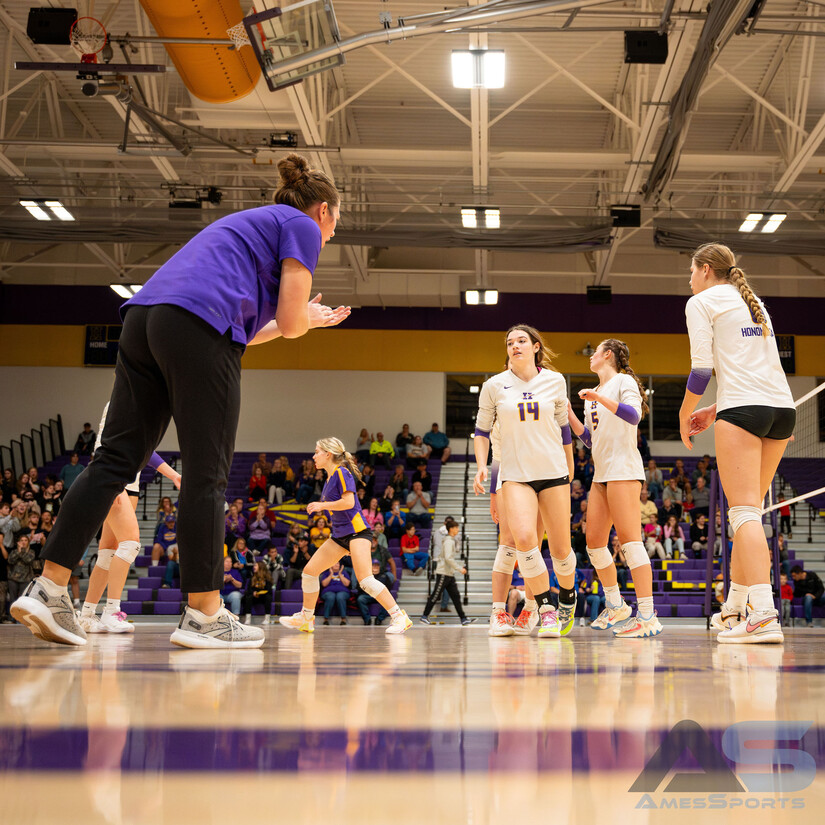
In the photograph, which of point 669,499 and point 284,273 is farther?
point 669,499

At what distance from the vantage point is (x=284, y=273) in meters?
2.92

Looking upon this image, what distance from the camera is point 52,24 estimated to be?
973 cm

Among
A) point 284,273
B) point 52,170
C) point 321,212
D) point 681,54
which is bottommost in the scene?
point 284,273

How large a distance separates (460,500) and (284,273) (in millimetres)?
17665

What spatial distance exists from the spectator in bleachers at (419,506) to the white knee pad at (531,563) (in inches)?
497

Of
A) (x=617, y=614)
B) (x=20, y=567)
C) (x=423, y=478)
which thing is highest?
(x=423, y=478)

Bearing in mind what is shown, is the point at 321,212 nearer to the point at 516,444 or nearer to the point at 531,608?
the point at 516,444

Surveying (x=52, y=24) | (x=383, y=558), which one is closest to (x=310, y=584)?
(x=383, y=558)

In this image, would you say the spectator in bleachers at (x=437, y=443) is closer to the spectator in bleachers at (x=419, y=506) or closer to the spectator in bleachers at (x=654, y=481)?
the spectator in bleachers at (x=419, y=506)

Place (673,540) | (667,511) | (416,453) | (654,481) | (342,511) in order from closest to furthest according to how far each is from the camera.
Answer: (342,511), (673,540), (667,511), (654,481), (416,453)

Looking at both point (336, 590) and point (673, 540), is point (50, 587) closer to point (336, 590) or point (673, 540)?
point (336, 590)

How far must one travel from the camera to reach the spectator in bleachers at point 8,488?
17469mm

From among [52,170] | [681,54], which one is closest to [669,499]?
[681,54]

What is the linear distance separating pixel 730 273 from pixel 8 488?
56.5 feet
